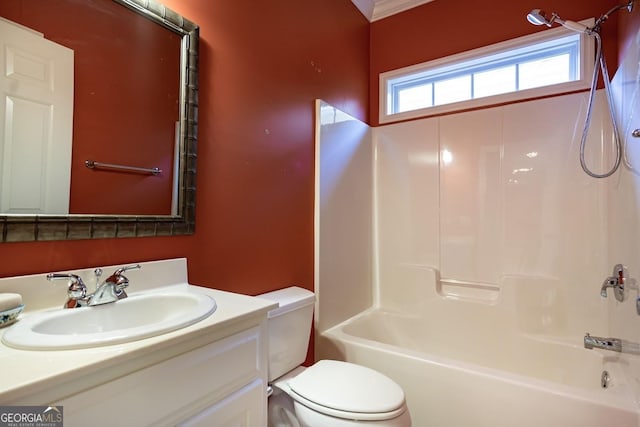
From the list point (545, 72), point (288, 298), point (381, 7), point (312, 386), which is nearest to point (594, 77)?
point (545, 72)

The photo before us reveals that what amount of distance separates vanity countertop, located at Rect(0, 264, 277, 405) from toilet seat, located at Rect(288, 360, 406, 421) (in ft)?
1.92

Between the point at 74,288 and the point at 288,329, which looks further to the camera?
the point at 288,329

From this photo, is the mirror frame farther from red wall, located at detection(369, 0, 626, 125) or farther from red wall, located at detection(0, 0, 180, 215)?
red wall, located at detection(369, 0, 626, 125)

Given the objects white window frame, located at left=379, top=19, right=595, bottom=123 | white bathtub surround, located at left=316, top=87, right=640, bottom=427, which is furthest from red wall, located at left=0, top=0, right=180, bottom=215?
white window frame, located at left=379, top=19, right=595, bottom=123

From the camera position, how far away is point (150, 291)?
1135mm

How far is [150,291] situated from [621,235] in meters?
2.18

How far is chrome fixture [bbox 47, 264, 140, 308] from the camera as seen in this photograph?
3.02 feet

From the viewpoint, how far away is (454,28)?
7.68 ft

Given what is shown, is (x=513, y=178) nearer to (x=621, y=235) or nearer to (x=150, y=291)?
(x=621, y=235)

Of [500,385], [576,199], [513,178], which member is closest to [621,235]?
[576,199]

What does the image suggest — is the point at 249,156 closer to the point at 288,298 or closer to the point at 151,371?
the point at 288,298

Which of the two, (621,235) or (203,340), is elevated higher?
(621,235)

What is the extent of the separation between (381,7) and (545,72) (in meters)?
1.30
